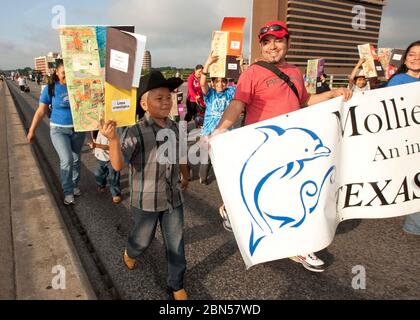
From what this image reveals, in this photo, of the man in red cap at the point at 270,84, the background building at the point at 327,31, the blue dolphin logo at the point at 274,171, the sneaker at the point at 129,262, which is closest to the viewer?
the blue dolphin logo at the point at 274,171

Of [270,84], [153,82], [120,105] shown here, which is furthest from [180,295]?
[270,84]

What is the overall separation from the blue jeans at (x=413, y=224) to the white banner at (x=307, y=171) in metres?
0.94

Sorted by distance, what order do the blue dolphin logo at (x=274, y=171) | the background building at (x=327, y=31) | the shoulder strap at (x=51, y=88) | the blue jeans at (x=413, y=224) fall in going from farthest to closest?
the background building at (x=327, y=31) → the shoulder strap at (x=51, y=88) → the blue jeans at (x=413, y=224) → the blue dolphin logo at (x=274, y=171)

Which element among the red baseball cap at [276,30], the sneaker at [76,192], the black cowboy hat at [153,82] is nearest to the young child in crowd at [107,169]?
the sneaker at [76,192]

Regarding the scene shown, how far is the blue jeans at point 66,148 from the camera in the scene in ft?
15.0

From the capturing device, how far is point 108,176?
5.09 m

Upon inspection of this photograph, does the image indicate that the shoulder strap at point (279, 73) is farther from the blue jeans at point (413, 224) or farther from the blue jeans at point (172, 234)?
the blue jeans at point (413, 224)

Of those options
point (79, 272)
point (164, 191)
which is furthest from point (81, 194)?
point (164, 191)

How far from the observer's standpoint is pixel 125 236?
378 centimetres

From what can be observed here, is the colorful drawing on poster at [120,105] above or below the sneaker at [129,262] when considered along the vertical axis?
above

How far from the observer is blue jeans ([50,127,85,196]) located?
4578 millimetres

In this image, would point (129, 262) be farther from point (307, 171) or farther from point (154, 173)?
point (307, 171)

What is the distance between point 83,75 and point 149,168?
32.5 inches

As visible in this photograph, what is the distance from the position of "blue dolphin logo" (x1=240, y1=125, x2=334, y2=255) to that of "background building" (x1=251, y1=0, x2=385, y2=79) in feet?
330
